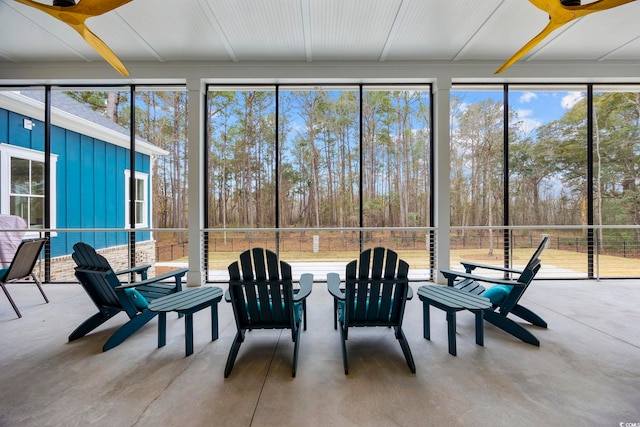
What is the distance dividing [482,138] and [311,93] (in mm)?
2988

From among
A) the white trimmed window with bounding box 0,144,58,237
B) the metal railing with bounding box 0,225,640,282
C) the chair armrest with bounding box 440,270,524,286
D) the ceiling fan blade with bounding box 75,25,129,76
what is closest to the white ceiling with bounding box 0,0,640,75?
the ceiling fan blade with bounding box 75,25,129,76

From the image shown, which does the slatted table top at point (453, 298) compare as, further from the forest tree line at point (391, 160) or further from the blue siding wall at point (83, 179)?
the blue siding wall at point (83, 179)

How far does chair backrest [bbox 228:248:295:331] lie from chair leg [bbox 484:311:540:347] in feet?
6.05

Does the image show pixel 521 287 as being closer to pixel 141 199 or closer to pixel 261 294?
pixel 261 294

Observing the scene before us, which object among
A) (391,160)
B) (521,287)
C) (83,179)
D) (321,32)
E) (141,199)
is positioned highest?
(321,32)

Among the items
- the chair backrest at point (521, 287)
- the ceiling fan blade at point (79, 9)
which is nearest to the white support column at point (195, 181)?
the ceiling fan blade at point (79, 9)

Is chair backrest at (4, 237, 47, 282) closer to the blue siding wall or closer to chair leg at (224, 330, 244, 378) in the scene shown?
the blue siding wall

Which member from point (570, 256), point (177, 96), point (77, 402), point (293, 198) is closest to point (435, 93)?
point (293, 198)

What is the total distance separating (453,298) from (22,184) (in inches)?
262

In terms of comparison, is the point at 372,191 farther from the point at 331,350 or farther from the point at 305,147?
the point at 331,350

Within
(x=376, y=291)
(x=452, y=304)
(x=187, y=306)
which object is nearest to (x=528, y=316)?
(x=452, y=304)

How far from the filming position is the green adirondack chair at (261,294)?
5.97 ft

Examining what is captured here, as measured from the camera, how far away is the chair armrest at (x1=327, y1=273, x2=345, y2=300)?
200cm

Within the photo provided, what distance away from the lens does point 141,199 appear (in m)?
6.26
